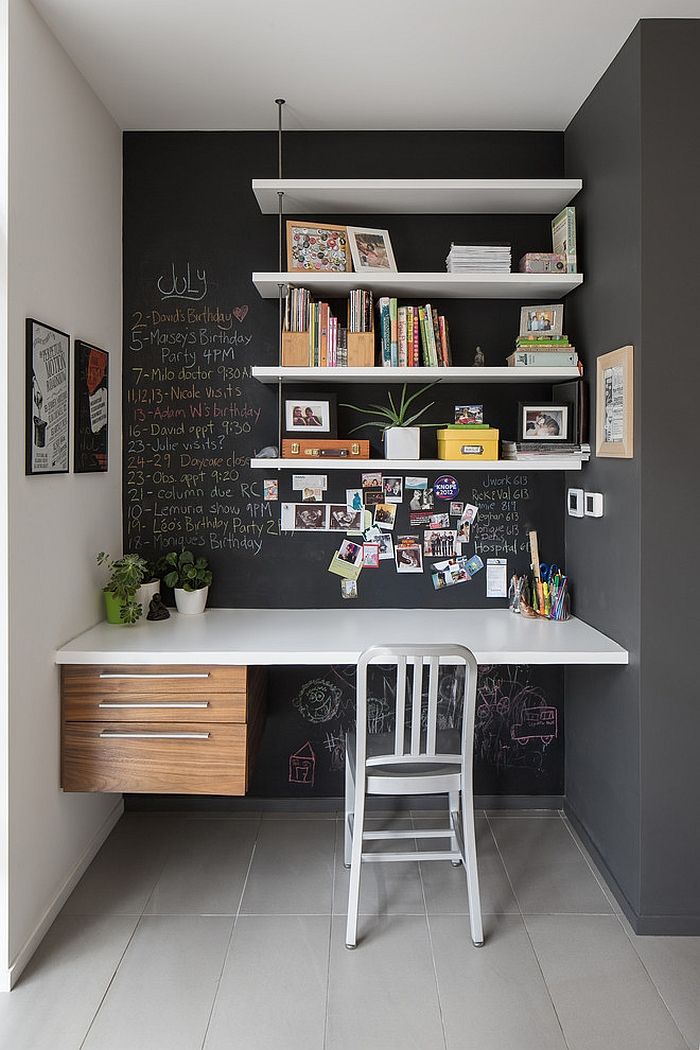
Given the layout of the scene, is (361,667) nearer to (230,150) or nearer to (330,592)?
(330,592)

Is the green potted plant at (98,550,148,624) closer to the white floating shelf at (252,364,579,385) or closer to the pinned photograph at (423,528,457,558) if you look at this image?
the white floating shelf at (252,364,579,385)

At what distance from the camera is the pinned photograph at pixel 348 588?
11.2ft

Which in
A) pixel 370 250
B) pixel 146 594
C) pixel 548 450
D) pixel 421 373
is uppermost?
pixel 370 250

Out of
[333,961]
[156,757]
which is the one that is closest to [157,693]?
[156,757]

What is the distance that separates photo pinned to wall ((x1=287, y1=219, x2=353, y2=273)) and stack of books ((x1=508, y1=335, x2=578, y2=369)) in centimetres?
70

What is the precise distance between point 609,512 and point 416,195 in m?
1.33

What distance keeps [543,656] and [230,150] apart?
228cm

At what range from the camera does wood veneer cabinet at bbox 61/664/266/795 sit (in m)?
2.62

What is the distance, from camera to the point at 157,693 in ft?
8.65

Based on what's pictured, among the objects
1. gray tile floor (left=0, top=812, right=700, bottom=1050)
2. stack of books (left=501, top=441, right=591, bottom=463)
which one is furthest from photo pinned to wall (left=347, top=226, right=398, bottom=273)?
gray tile floor (left=0, top=812, right=700, bottom=1050)

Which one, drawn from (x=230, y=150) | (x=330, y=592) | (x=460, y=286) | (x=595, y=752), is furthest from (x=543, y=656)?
(x=230, y=150)

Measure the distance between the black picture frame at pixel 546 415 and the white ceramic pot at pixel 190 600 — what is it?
1.34m

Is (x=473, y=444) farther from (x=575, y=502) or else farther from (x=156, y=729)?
(x=156, y=729)

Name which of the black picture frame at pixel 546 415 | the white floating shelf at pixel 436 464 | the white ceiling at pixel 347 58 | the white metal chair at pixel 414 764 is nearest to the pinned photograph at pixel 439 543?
the white floating shelf at pixel 436 464
